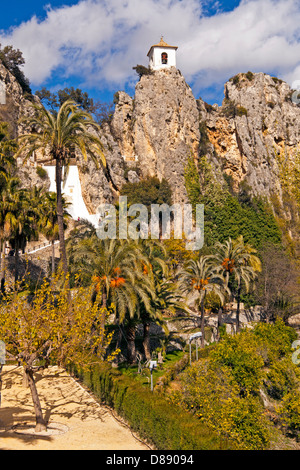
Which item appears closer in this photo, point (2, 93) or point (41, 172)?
point (41, 172)

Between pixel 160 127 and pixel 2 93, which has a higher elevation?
pixel 2 93

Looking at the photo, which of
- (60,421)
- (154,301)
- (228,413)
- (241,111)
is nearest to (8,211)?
(154,301)

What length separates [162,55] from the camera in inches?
2596

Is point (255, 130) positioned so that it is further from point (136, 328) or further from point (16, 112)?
point (136, 328)

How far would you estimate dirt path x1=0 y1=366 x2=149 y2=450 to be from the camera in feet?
42.4

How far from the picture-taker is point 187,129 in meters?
63.2

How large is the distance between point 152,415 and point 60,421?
3.58 meters

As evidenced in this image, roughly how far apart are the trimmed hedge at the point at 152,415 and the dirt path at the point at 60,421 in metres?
0.44

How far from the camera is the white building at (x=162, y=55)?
65.3m

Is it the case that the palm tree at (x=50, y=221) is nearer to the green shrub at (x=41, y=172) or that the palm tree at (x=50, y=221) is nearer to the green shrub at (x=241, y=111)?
the green shrub at (x=41, y=172)

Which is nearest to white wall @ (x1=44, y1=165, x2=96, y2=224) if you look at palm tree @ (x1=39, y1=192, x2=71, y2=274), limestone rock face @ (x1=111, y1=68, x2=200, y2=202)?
limestone rock face @ (x1=111, y1=68, x2=200, y2=202)

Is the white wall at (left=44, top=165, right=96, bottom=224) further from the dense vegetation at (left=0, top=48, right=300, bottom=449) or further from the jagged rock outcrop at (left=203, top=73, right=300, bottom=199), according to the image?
the jagged rock outcrop at (left=203, top=73, right=300, bottom=199)

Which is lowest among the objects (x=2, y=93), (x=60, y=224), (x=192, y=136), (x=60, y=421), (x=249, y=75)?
(x=60, y=421)
